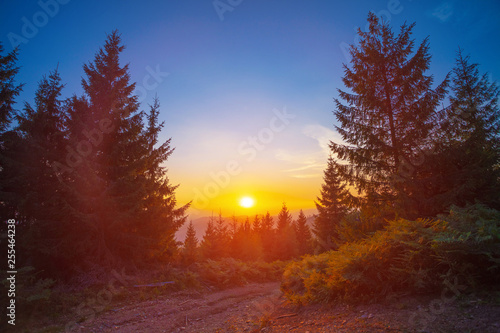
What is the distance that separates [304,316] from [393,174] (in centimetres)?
785

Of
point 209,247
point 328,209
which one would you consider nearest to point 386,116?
point 328,209

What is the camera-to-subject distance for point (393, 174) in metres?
10.6

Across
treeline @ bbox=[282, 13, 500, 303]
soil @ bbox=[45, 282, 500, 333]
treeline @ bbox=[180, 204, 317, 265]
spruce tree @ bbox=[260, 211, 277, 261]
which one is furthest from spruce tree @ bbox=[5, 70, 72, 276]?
spruce tree @ bbox=[260, 211, 277, 261]

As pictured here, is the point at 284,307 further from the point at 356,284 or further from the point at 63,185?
the point at 63,185

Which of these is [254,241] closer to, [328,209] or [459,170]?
[328,209]

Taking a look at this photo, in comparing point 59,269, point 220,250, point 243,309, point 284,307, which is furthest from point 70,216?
point 220,250

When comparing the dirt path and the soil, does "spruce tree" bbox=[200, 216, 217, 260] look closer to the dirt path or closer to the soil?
the dirt path

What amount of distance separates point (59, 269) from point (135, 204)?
16.1 ft

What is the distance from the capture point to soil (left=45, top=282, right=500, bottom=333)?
3877mm

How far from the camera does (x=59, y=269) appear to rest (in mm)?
12047

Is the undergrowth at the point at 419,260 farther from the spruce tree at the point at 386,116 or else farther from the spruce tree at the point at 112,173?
the spruce tree at the point at 112,173

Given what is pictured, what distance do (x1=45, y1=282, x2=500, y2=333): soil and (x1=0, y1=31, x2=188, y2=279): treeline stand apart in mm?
4384

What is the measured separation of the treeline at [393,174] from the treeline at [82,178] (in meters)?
9.72

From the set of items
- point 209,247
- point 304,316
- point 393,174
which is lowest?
point 209,247
